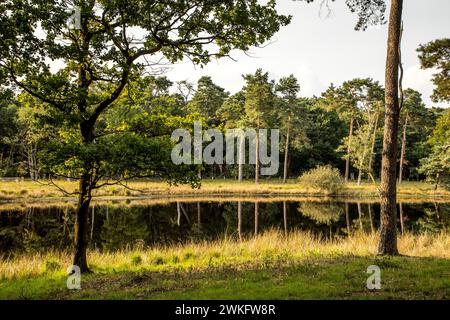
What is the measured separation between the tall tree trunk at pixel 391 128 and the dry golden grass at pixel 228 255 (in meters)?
1.05

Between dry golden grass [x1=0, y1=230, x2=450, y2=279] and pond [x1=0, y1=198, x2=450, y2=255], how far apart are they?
157 inches

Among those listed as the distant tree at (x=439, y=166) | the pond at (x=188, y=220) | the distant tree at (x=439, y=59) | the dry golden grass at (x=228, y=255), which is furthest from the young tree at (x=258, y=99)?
the dry golden grass at (x=228, y=255)

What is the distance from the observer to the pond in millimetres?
19141

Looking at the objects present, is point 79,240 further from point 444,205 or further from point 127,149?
point 444,205

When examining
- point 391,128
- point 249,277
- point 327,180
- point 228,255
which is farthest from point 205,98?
point 249,277

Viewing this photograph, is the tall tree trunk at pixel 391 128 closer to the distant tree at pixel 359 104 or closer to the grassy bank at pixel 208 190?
the grassy bank at pixel 208 190

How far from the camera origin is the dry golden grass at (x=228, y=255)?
11.1 metres

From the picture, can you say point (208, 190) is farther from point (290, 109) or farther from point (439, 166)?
point (439, 166)

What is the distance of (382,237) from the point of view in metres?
10.9

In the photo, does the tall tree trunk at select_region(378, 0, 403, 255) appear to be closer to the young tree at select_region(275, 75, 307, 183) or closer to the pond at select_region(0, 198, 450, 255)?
the pond at select_region(0, 198, 450, 255)

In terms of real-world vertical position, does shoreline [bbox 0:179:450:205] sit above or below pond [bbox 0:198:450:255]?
above

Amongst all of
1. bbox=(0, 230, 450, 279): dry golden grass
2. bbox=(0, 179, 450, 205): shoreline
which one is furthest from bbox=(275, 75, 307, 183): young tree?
bbox=(0, 230, 450, 279): dry golden grass

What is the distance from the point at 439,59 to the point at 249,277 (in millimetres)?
17329
